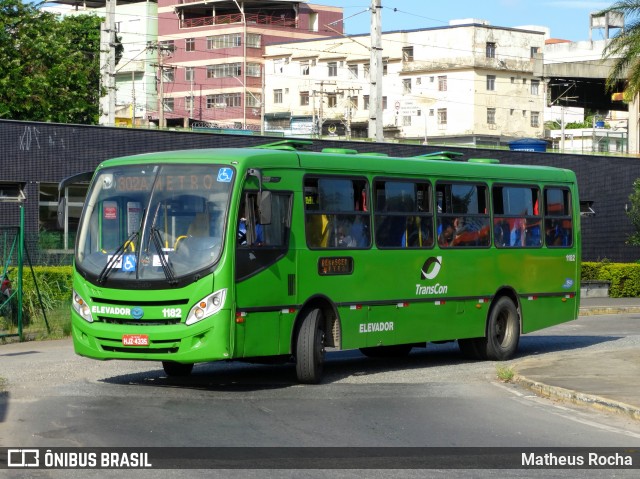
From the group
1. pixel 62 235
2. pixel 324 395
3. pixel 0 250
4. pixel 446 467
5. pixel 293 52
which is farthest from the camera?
pixel 293 52

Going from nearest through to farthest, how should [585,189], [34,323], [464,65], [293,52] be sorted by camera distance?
[34,323]
[585,189]
[464,65]
[293,52]

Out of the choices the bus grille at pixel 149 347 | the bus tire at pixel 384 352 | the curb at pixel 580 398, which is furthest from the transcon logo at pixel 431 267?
the bus grille at pixel 149 347

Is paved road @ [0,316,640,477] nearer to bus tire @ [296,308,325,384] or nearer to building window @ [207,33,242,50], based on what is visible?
bus tire @ [296,308,325,384]

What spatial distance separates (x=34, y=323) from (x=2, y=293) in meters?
1.74

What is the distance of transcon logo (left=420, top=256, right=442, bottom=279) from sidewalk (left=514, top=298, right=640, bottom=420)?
1813mm

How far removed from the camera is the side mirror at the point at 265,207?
14.2 m

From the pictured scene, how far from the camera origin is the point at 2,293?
2219cm

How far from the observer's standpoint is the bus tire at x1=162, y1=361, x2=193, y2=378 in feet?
52.4

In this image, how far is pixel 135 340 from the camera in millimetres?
13891

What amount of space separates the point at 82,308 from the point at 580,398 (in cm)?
605

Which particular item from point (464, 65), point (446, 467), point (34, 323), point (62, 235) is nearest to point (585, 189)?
point (62, 235)

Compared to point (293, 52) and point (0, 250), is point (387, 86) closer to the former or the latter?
point (293, 52)

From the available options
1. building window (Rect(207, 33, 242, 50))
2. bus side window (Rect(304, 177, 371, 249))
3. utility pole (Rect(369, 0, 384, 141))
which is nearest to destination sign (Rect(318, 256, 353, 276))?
bus side window (Rect(304, 177, 371, 249))

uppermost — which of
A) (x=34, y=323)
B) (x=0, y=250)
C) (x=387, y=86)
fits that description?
(x=387, y=86)
